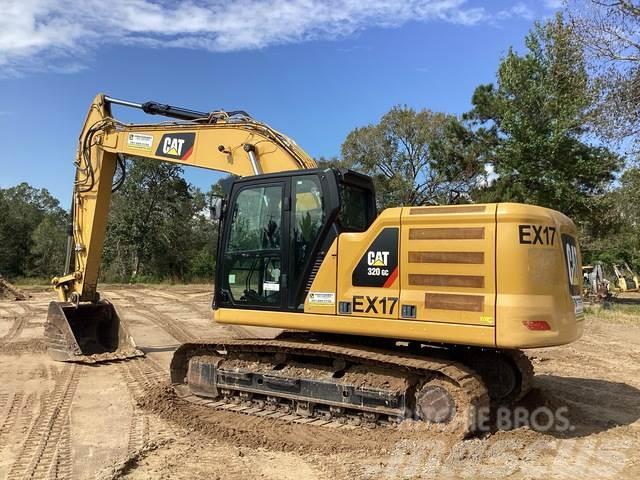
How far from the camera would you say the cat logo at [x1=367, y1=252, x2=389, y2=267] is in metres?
5.25

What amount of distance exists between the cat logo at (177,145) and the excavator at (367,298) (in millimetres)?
881

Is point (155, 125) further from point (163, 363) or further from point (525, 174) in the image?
point (525, 174)

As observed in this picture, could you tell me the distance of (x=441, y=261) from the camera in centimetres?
501

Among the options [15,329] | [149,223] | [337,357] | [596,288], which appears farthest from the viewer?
[149,223]

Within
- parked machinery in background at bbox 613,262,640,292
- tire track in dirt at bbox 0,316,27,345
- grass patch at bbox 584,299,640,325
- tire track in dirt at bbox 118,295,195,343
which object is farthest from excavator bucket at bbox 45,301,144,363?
parked machinery in background at bbox 613,262,640,292

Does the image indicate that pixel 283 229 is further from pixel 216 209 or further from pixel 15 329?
pixel 15 329

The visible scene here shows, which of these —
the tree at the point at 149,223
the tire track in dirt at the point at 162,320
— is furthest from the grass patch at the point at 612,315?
the tree at the point at 149,223

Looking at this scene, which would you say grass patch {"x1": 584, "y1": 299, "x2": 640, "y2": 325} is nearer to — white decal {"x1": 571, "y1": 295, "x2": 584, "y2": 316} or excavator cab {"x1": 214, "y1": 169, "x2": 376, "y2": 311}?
white decal {"x1": 571, "y1": 295, "x2": 584, "y2": 316}

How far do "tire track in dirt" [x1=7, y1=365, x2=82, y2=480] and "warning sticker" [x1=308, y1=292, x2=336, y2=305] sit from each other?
Answer: 256 cm

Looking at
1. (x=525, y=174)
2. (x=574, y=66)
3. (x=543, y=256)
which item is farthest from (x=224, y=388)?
(x=525, y=174)

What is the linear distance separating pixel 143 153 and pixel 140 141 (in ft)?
0.67

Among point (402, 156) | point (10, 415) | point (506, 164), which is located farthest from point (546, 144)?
point (10, 415)

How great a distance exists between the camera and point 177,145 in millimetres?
8125

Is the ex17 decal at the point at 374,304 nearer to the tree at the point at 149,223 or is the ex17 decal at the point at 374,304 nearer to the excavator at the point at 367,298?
the excavator at the point at 367,298
